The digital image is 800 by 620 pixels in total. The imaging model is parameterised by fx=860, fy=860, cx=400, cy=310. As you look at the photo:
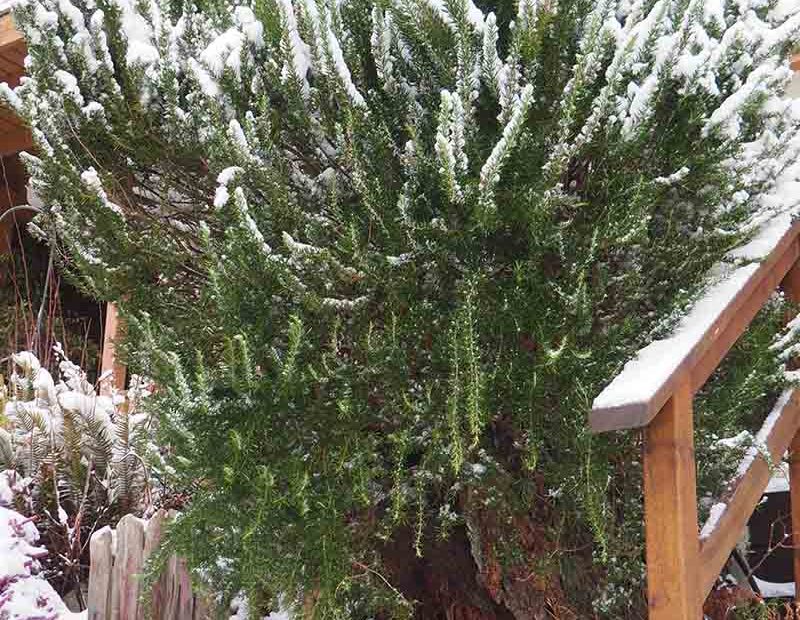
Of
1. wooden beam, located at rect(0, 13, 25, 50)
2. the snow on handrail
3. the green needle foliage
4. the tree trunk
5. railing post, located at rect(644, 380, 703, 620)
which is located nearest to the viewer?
Result: the snow on handrail

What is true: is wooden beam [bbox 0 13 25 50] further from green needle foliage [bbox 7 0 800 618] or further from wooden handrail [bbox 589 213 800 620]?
wooden handrail [bbox 589 213 800 620]

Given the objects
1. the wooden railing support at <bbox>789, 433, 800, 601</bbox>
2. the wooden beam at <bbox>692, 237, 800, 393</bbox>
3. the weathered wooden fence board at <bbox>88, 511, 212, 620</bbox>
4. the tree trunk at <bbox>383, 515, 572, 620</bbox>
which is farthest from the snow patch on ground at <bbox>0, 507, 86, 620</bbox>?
the wooden railing support at <bbox>789, 433, 800, 601</bbox>

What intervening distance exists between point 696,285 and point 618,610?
84 cm

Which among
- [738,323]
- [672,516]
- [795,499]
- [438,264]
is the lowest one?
[672,516]

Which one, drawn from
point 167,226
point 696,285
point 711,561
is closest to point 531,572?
point 711,561

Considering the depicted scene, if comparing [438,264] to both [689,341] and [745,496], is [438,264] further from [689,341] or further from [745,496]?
[745,496]

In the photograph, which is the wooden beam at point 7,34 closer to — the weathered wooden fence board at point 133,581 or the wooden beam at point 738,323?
the weathered wooden fence board at point 133,581

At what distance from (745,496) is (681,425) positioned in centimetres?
56

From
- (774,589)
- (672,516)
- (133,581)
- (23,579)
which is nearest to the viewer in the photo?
(672,516)

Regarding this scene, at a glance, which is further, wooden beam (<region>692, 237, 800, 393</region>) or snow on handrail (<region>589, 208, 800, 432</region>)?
wooden beam (<region>692, 237, 800, 393</region>)

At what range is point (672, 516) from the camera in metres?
1.85

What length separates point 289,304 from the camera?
2.15m

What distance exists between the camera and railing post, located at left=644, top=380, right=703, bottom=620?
6.01 feet

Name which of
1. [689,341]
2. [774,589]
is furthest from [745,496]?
[774,589]
